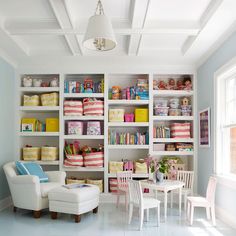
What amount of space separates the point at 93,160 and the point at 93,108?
105 cm

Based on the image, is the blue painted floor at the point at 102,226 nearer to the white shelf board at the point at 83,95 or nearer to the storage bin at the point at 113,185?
the storage bin at the point at 113,185

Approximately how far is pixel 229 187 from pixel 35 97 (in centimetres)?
408

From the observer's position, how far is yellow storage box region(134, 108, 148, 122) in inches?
254

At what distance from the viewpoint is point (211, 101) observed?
546 centimetres

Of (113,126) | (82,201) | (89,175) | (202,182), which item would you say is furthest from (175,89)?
(82,201)

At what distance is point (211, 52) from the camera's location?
5.44m

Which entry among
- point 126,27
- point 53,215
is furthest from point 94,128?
point 126,27

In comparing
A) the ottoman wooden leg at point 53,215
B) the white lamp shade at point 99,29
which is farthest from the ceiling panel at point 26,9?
the ottoman wooden leg at point 53,215

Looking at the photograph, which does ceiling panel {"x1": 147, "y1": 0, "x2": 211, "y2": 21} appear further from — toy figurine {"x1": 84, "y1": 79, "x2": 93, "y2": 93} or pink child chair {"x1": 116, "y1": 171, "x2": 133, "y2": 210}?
pink child chair {"x1": 116, "y1": 171, "x2": 133, "y2": 210}

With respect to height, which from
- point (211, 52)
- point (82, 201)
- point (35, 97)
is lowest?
point (82, 201)

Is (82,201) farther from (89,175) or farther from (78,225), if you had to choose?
(89,175)

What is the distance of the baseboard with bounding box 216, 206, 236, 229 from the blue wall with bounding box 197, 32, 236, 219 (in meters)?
0.05

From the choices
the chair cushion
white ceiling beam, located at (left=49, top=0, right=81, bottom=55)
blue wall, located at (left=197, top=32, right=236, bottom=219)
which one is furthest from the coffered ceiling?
the chair cushion

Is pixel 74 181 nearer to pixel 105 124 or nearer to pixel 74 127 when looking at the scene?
pixel 74 127
